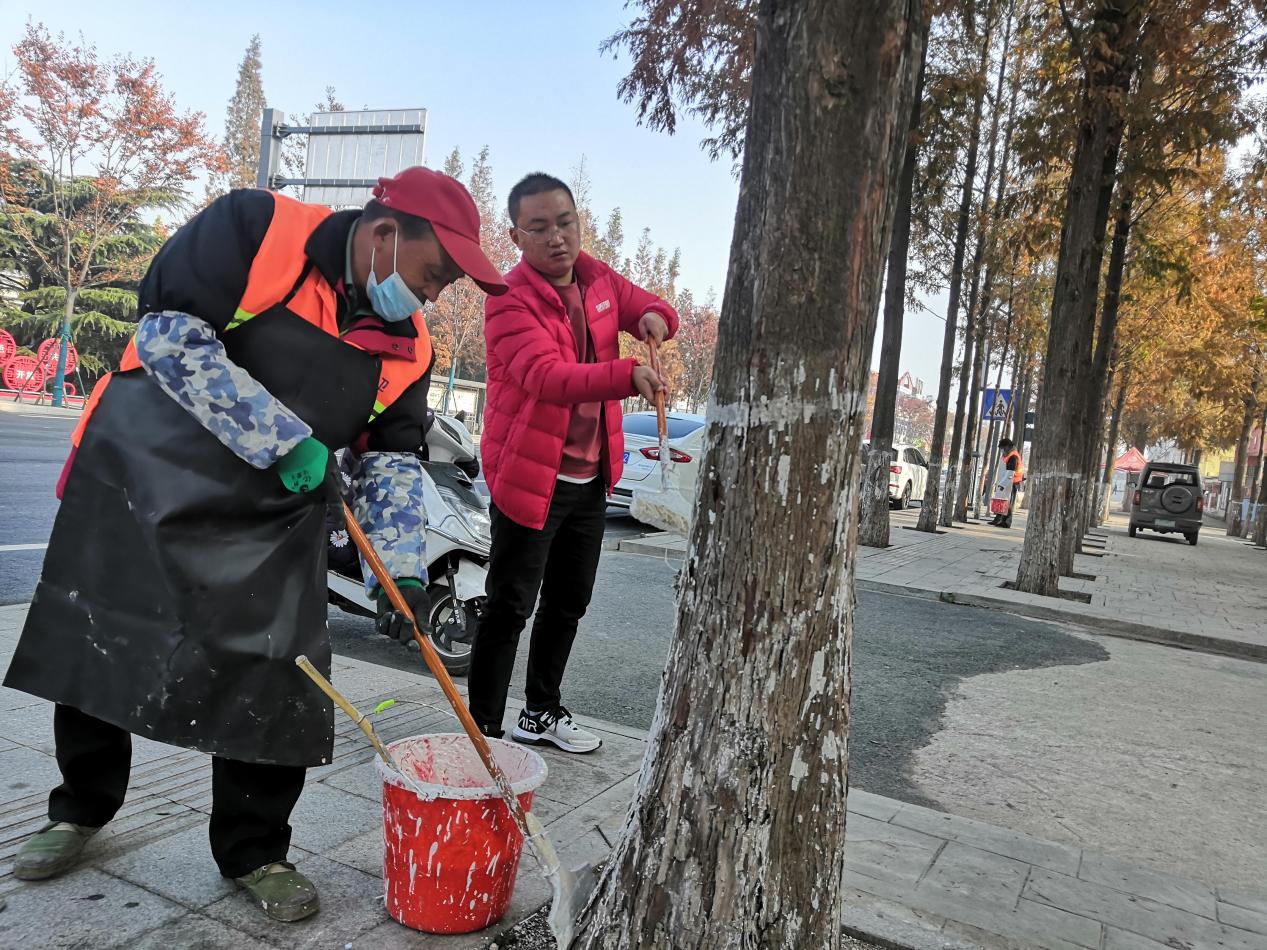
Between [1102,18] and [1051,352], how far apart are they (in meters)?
3.50

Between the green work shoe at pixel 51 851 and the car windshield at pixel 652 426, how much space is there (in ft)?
32.1

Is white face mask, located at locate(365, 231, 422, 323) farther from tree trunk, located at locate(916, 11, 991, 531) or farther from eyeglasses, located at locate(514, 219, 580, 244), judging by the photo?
tree trunk, located at locate(916, 11, 991, 531)

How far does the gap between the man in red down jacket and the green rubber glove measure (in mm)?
987

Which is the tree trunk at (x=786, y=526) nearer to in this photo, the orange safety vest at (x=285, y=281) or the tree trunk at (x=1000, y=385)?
the orange safety vest at (x=285, y=281)

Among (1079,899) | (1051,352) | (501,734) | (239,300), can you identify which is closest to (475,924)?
(501,734)

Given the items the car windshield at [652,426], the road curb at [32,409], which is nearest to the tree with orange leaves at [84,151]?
the road curb at [32,409]

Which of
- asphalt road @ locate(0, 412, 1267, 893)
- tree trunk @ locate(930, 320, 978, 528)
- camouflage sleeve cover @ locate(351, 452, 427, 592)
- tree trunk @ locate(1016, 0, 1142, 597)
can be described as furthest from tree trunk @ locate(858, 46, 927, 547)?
camouflage sleeve cover @ locate(351, 452, 427, 592)

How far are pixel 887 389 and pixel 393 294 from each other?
11829 mm

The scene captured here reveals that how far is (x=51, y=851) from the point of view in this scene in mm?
2266

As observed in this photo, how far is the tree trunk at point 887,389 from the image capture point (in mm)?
12812

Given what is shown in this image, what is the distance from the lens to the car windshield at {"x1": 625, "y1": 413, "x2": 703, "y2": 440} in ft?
39.5

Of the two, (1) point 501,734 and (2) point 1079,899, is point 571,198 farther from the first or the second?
(2) point 1079,899

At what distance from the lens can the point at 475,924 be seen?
2205mm

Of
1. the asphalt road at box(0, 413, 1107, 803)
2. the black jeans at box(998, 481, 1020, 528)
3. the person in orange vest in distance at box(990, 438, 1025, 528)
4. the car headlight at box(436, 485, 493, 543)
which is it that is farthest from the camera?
the black jeans at box(998, 481, 1020, 528)
